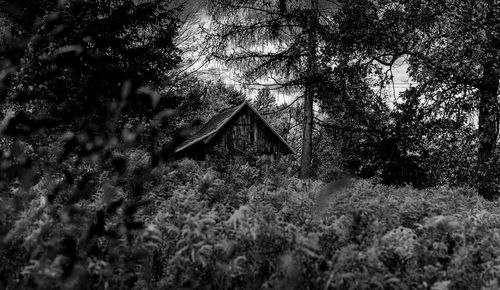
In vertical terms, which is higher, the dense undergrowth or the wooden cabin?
the wooden cabin

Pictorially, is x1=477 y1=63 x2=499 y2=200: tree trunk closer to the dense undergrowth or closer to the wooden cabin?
the dense undergrowth

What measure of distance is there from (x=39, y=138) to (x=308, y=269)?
20.4ft

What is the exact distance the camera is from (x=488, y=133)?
13844 millimetres

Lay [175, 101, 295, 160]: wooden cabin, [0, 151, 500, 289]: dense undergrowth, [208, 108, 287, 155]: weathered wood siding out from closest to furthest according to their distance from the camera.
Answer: [0, 151, 500, 289]: dense undergrowth
[175, 101, 295, 160]: wooden cabin
[208, 108, 287, 155]: weathered wood siding

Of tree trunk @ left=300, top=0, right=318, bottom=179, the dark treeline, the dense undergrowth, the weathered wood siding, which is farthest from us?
the weathered wood siding

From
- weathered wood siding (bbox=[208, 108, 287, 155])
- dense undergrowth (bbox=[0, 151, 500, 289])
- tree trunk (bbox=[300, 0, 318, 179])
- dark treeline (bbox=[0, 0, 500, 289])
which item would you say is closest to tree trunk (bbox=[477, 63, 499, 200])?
dark treeline (bbox=[0, 0, 500, 289])

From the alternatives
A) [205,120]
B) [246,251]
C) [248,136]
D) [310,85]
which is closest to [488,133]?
[310,85]

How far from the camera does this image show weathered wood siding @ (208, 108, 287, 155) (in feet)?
80.5

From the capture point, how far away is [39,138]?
7.55 m

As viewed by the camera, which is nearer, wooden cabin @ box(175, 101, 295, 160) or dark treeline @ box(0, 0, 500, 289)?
dark treeline @ box(0, 0, 500, 289)

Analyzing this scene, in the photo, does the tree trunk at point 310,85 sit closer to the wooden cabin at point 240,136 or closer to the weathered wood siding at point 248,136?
the wooden cabin at point 240,136

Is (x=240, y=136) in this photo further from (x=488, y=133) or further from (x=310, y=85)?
(x=488, y=133)

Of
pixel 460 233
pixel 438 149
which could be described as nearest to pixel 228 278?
pixel 460 233

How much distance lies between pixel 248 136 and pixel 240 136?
471 millimetres
